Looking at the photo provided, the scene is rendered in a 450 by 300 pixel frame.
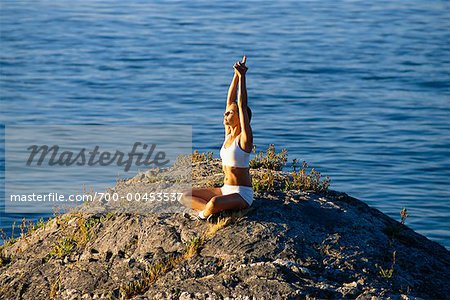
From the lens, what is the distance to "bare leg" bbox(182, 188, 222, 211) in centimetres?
1542

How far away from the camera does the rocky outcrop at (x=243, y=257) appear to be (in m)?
13.9

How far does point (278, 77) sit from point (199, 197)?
2867cm

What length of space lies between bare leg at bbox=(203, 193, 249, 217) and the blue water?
10965mm

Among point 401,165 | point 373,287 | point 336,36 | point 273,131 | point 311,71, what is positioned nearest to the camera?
point 373,287

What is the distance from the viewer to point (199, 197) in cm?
1548

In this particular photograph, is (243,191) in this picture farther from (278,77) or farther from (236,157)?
(278,77)

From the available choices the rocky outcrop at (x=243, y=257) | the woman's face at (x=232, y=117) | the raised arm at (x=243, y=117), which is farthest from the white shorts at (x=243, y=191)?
the woman's face at (x=232, y=117)

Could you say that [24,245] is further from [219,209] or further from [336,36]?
[336,36]

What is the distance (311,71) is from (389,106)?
276 inches

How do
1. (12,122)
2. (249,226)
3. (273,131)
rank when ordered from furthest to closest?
(12,122) → (273,131) → (249,226)

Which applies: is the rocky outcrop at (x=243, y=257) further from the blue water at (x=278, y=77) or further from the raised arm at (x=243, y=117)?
the blue water at (x=278, y=77)

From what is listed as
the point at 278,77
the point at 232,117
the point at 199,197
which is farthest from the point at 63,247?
the point at 278,77

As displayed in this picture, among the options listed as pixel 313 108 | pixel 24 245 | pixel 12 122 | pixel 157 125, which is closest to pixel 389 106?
pixel 313 108

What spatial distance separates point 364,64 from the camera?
47250mm
